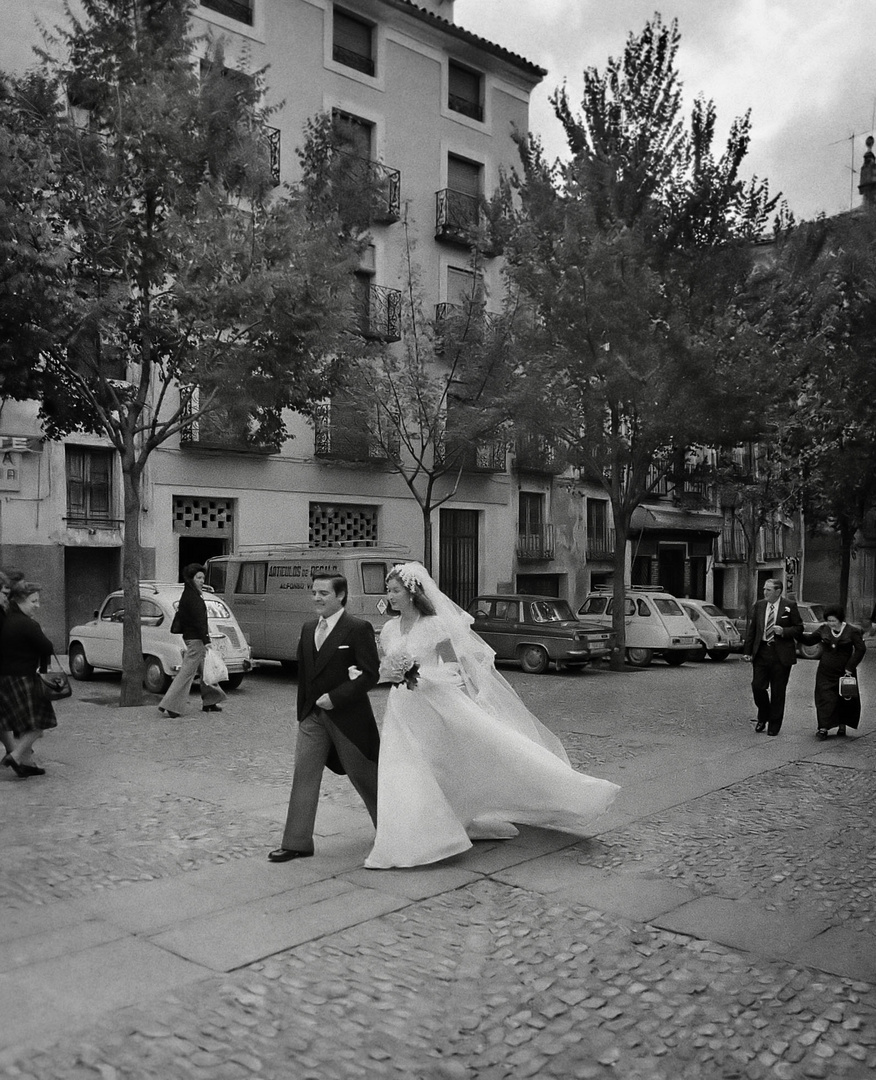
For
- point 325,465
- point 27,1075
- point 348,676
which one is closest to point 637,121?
point 325,465

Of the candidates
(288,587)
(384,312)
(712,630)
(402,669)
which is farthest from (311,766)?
(384,312)

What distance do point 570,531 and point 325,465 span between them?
9823mm

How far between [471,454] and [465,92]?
1002 centimetres

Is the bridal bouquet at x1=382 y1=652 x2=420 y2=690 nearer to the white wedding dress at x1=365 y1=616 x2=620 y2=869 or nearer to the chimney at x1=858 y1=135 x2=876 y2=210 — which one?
the white wedding dress at x1=365 y1=616 x2=620 y2=869

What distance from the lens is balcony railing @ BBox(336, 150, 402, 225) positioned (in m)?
22.7

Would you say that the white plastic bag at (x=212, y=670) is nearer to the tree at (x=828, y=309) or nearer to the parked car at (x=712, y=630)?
the tree at (x=828, y=309)

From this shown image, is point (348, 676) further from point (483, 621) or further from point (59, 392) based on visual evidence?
point (483, 621)

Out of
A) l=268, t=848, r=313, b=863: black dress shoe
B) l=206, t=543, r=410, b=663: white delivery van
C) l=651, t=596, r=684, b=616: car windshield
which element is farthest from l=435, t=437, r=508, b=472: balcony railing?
l=268, t=848, r=313, b=863: black dress shoe

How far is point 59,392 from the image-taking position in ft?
49.0

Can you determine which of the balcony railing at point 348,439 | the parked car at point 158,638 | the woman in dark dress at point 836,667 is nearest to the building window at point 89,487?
the parked car at point 158,638

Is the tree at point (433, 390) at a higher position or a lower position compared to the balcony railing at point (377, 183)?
lower

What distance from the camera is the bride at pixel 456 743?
6.56 m

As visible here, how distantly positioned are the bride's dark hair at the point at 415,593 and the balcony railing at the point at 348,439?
15.7m

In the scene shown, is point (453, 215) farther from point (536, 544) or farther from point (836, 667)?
point (836, 667)
